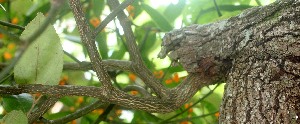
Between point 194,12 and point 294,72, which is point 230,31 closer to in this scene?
point 294,72

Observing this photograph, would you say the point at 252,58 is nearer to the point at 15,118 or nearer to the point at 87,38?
the point at 87,38

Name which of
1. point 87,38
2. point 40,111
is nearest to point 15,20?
point 40,111

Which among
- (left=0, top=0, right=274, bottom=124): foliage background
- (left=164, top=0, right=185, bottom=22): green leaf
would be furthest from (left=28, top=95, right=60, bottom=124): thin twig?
(left=164, top=0, right=185, bottom=22): green leaf

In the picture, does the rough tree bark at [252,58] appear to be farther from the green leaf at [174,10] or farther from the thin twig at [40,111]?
the green leaf at [174,10]

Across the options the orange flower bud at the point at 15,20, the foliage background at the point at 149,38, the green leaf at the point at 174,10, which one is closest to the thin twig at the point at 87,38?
the foliage background at the point at 149,38

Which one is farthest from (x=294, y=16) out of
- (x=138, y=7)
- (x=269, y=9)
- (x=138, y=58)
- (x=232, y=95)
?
(x=138, y=7)

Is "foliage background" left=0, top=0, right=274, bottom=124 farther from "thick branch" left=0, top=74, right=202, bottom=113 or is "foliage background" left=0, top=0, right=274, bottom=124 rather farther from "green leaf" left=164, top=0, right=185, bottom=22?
"thick branch" left=0, top=74, right=202, bottom=113
